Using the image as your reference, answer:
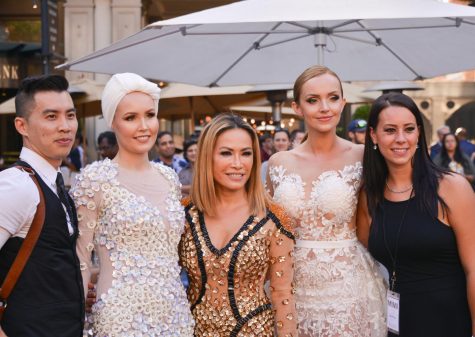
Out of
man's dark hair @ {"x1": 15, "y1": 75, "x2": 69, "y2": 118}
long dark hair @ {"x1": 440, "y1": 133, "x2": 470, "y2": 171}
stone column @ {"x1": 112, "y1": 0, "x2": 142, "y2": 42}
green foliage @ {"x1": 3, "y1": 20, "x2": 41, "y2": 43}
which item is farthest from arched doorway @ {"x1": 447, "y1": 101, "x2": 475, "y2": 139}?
man's dark hair @ {"x1": 15, "y1": 75, "x2": 69, "y2": 118}

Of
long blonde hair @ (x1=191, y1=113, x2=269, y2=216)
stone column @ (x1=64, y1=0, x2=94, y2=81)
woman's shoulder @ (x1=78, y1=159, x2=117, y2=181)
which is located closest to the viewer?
woman's shoulder @ (x1=78, y1=159, x2=117, y2=181)

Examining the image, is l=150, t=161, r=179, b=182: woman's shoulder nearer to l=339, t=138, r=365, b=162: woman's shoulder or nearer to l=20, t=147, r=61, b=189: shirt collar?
l=20, t=147, r=61, b=189: shirt collar

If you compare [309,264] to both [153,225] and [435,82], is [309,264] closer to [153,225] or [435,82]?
[153,225]

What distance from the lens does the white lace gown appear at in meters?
4.35

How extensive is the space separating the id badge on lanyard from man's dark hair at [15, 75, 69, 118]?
2.14m

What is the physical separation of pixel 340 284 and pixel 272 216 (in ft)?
2.62

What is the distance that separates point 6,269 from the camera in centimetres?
306

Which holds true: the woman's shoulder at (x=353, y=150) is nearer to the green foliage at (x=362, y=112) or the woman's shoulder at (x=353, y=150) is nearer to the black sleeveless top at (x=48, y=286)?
the black sleeveless top at (x=48, y=286)

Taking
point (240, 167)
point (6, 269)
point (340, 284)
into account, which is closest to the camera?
point (6, 269)

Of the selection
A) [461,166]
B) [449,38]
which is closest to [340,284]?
[449,38]

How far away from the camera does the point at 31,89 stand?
11.1 feet

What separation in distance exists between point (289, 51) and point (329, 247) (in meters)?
3.56

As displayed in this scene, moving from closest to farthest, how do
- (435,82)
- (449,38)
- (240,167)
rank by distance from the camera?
(240,167)
(449,38)
(435,82)

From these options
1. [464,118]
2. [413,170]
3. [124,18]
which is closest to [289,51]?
[413,170]
